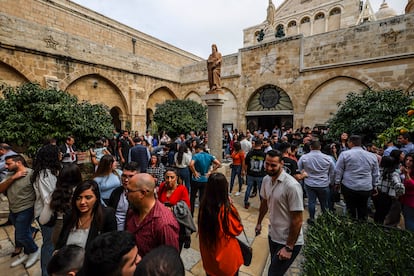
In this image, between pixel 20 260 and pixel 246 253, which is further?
pixel 20 260

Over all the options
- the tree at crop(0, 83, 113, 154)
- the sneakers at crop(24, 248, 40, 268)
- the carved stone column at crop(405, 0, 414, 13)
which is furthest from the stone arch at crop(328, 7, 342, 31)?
Result: the sneakers at crop(24, 248, 40, 268)

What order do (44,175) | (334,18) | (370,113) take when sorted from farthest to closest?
(334,18), (370,113), (44,175)

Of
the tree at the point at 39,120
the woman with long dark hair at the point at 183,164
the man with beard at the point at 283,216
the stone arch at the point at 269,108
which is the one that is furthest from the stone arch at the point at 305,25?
the man with beard at the point at 283,216

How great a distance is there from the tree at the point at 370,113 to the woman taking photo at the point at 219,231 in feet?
22.2

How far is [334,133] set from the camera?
24.0 ft

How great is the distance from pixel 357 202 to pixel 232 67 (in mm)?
12224

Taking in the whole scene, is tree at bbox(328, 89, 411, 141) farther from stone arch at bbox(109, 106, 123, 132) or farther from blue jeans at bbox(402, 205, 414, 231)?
stone arch at bbox(109, 106, 123, 132)

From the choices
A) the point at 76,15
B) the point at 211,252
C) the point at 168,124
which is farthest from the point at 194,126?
the point at 76,15

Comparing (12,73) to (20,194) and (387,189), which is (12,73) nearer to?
(20,194)

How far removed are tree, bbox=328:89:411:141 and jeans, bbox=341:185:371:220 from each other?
409 centimetres

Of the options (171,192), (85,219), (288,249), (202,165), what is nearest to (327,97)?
(202,165)

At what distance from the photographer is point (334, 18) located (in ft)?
72.5

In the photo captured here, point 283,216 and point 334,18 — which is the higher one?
point 334,18

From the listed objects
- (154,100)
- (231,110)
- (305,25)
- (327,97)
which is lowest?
(231,110)
